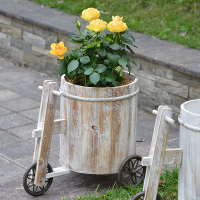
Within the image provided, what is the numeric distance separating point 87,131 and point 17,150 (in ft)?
4.10

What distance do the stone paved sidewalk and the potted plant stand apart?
26cm

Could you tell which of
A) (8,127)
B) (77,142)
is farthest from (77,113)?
Result: (8,127)

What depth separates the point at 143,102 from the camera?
5.57 m

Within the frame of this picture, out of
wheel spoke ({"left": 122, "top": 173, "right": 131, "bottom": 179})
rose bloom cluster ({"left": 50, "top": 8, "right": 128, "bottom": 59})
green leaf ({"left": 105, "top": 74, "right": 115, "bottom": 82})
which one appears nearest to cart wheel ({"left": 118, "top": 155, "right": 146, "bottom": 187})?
wheel spoke ({"left": 122, "top": 173, "right": 131, "bottom": 179})

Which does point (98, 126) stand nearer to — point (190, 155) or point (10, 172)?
point (190, 155)

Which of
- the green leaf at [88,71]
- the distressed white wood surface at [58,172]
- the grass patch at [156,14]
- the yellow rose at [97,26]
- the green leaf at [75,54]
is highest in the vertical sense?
the yellow rose at [97,26]

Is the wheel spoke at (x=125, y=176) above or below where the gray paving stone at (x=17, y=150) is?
above

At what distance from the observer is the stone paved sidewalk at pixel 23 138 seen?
3.72 m

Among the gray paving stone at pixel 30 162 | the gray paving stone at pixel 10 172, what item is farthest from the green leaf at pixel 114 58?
the gray paving stone at pixel 10 172

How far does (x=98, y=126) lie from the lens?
3.47 meters

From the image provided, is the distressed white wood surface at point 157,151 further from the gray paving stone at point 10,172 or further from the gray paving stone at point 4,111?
the gray paving stone at point 4,111

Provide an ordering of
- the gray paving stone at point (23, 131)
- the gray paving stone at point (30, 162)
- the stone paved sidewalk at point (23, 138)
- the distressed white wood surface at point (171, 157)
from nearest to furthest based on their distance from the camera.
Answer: the distressed white wood surface at point (171, 157), the stone paved sidewalk at point (23, 138), the gray paving stone at point (30, 162), the gray paving stone at point (23, 131)

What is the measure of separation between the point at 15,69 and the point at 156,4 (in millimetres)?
2434

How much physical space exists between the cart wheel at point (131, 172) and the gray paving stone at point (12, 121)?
73.3 inches
